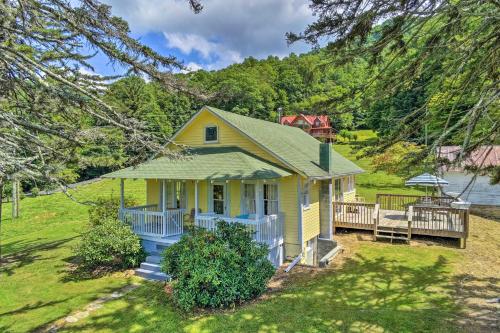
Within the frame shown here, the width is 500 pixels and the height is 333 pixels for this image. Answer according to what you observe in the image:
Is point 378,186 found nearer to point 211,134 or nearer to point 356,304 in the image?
point 211,134

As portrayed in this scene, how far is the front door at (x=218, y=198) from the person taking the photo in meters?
13.9

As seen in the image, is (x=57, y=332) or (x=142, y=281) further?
(x=142, y=281)

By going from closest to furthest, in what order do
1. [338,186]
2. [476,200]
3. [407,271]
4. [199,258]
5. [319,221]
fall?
[199,258] < [407,271] < [319,221] < [338,186] < [476,200]

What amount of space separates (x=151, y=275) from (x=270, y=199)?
538 centimetres

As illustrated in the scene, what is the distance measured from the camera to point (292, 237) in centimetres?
1273

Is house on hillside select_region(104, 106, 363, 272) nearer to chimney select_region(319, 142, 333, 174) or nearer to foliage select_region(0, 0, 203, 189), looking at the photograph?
chimney select_region(319, 142, 333, 174)

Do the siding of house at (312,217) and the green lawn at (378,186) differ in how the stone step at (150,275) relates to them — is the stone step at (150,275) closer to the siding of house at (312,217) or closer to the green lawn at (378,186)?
the siding of house at (312,217)

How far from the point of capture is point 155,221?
506 inches

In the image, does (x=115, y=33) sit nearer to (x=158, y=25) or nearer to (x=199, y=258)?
(x=158, y=25)

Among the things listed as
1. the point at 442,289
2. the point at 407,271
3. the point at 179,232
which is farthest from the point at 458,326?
the point at 179,232

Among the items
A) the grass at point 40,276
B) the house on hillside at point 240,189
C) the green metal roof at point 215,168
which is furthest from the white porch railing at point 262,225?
the grass at point 40,276

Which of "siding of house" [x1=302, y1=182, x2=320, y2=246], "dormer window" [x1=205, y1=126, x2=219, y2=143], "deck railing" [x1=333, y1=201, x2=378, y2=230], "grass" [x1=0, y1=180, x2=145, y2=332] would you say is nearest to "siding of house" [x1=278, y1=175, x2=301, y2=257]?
"siding of house" [x1=302, y1=182, x2=320, y2=246]

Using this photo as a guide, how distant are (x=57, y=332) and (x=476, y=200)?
87.7ft

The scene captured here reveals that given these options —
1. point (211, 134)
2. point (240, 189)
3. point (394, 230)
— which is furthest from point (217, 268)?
point (394, 230)
